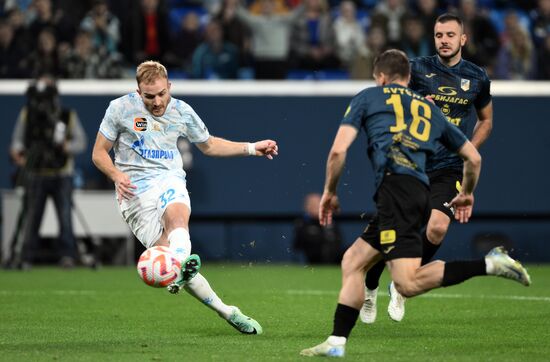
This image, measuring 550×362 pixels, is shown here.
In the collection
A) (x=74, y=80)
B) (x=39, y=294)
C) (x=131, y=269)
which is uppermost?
(x=74, y=80)

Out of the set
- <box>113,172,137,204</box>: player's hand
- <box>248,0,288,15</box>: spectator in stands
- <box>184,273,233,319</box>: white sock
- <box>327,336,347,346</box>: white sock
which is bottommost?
<box>184,273,233,319</box>: white sock

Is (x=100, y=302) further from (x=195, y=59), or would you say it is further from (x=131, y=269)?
(x=195, y=59)

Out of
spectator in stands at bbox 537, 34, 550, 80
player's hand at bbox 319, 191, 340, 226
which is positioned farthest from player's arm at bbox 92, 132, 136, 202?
spectator in stands at bbox 537, 34, 550, 80

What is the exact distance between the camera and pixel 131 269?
1720 centimetres

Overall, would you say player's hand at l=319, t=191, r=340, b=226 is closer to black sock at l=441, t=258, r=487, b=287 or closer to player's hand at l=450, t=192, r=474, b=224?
black sock at l=441, t=258, r=487, b=287

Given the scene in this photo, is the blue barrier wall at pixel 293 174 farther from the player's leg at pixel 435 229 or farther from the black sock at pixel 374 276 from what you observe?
the black sock at pixel 374 276

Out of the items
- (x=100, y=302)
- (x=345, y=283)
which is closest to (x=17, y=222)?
(x=100, y=302)

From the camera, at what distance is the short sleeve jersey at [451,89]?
9742 mm

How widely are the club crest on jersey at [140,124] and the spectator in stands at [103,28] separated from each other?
9.34m

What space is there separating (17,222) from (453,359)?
1129 cm

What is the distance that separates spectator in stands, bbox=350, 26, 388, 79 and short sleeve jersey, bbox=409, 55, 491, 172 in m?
7.85

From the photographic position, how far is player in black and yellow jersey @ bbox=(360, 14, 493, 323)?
9.59 metres

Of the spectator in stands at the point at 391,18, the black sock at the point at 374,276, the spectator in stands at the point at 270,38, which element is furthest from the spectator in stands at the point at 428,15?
the black sock at the point at 374,276

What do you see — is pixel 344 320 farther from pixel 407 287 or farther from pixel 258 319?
pixel 258 319
